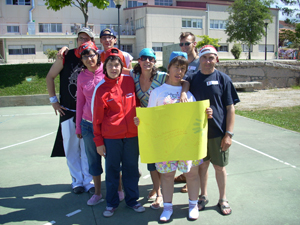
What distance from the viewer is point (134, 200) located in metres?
3.61

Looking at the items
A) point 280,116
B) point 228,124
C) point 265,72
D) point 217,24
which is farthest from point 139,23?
point 228,124

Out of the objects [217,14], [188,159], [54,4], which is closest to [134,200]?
[188,159]

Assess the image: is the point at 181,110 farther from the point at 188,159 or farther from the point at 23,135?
the point at 23,135

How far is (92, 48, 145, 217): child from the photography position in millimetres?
3299

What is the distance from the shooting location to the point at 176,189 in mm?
4207

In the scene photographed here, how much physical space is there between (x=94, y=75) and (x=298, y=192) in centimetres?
338

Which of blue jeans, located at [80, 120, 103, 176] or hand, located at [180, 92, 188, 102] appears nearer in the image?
hand, located at [180, 92, 188, 102]

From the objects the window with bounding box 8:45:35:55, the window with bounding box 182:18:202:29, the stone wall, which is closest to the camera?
the stone wall

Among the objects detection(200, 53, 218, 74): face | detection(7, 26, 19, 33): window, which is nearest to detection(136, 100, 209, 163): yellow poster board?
detection(200, 53, 218, 74): face

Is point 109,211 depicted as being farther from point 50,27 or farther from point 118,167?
point 50,27

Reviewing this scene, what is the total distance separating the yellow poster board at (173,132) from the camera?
3.10 meters

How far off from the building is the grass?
100 feet

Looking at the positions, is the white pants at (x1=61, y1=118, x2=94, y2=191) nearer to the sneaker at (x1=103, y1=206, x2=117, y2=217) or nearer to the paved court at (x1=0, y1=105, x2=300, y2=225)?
the paved court at (x1=0, y1=105, x2=300, y2=225)

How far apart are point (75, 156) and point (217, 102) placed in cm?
237
